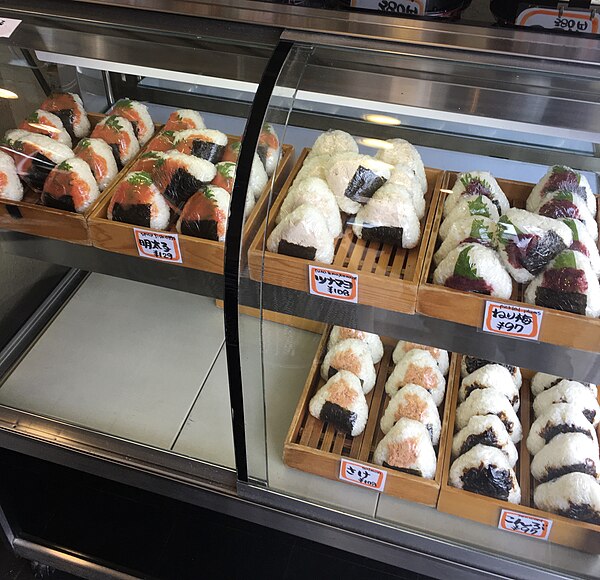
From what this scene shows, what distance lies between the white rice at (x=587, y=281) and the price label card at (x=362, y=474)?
1.68 feet

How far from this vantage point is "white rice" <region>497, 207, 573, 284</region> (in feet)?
3.74

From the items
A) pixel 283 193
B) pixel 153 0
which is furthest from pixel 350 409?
pixel 153 0

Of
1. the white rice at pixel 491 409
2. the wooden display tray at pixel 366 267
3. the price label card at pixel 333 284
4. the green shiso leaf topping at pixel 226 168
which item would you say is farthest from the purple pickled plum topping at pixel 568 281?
the green shiso leaf topping at pixel 226 168

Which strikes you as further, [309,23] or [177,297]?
[177,297]

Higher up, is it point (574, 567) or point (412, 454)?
point (412, 454)

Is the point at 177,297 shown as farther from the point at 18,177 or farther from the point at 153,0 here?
the point at 153,0

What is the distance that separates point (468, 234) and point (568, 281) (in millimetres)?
188

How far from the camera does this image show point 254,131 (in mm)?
1114

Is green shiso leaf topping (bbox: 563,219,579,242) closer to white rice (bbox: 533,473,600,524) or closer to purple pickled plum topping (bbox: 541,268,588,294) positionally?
purple pickled plum topping (bbox: 541,268,588,294)

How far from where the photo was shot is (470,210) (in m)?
1.23

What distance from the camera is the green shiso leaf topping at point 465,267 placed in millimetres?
1120

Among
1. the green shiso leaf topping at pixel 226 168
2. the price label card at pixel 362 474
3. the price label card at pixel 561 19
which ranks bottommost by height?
the price label card at pixel 362 474

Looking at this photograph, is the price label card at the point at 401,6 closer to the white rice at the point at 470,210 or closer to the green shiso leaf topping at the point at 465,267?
the white rice at the point at 470,210

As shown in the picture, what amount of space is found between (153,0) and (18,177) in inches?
17.9
